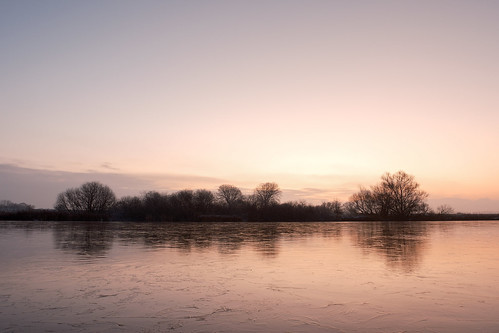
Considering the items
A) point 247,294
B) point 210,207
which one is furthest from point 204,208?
point 247,294

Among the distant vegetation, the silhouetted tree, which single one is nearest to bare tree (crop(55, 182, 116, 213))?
the distant vegetation

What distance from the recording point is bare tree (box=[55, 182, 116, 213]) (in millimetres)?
76625

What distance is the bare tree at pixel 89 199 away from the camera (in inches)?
3017

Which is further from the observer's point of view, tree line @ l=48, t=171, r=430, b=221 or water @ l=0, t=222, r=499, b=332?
tree line @ l=48, t=171, r=430, b=221

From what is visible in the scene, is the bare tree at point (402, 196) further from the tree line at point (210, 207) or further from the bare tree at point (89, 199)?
the bare tree at point (89, 199)

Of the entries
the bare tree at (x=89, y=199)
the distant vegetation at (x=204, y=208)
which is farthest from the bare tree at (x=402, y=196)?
the bare tree at (x=89, y=199)

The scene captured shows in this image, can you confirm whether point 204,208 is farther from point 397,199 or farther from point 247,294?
point 247,294

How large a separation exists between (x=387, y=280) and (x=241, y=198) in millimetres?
91681

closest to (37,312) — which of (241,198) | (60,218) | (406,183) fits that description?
(60,218)

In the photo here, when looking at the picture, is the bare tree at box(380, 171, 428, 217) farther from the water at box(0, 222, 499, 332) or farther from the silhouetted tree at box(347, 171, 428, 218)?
the water at box(0, 222, 499, 332)

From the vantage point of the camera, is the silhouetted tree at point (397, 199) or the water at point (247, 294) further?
the silhouetted tree at point (397, 199)

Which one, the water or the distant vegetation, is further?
the distant vegetation

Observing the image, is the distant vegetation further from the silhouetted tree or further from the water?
the water

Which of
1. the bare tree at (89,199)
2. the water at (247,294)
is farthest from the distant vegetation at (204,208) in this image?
the water at (247,294)
